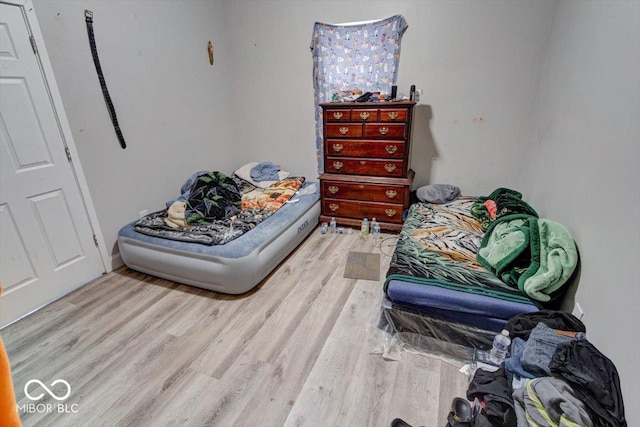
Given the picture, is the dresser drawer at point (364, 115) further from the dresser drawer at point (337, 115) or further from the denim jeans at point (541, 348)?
the denim jeans at point (541, 348)

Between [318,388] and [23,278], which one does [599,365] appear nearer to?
[318,388]

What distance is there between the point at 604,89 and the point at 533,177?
112 cm

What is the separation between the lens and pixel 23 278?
6.63ft

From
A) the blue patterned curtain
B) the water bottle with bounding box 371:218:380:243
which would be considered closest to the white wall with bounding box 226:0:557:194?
the blue patterned curtain

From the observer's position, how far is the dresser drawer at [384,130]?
2.75 m

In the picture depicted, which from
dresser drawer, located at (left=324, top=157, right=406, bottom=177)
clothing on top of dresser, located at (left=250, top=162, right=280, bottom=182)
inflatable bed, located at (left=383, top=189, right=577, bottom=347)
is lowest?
inflatable bed, located at (left=383, top=189, right=577, bottom=347)

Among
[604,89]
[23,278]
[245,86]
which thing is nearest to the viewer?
[604,89]

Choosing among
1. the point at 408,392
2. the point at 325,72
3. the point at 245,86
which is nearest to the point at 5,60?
the point at 245,86

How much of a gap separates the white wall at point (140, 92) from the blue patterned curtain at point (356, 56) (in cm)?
128

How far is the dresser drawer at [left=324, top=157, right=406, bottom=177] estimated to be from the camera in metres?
2.89

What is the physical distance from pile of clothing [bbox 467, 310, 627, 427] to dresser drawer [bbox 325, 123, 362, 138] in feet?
6.88

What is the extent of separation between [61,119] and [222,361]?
2.07 meters

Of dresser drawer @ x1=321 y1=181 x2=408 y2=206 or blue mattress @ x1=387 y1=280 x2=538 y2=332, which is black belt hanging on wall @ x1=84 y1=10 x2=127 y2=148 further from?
blue mattress @ x1=387 y1=280 x2=538 y2=332

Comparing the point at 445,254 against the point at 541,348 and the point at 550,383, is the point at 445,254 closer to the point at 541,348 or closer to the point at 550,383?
the point at 541,348
